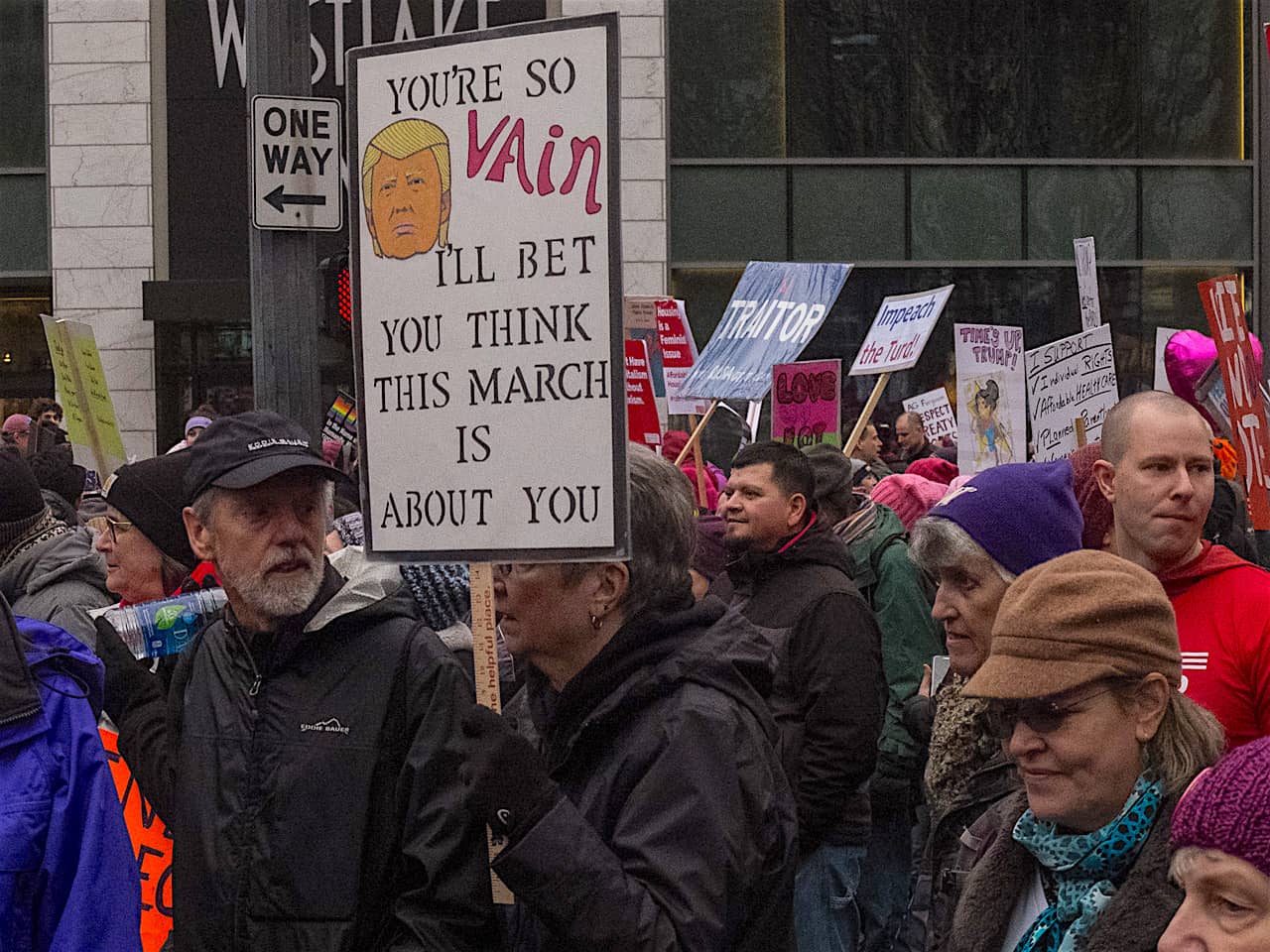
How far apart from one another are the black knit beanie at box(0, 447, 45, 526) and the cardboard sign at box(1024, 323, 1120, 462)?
15.6ft

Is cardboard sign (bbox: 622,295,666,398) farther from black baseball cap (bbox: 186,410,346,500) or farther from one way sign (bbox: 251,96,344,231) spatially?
black baseball cap (bbox: 186,410,346,500)

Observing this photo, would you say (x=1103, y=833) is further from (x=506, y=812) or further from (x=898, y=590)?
(x=898, y=590)

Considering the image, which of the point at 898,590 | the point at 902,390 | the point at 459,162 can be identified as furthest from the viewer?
the point at 902,390

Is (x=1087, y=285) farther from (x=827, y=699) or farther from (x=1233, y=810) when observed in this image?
(x=1233, y=810)

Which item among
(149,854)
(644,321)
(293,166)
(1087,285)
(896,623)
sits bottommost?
(149,854)

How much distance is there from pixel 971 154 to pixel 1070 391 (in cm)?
1304

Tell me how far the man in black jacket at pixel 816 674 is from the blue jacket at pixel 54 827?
255 cm

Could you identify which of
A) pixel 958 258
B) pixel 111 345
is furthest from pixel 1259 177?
pixel 111 345

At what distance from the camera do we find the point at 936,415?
608 inches

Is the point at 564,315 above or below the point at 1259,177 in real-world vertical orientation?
below

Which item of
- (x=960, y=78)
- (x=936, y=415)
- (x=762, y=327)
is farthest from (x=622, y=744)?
(x=960, y=78)

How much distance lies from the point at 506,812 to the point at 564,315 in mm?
889

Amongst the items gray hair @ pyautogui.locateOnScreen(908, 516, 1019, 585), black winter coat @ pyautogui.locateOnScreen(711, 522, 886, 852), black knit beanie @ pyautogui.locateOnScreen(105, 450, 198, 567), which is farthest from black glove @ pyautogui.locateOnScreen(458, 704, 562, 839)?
black winter coat @ pyautogui.locateOnScreen(711, 522, 886, 852)

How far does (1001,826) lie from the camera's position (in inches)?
116
